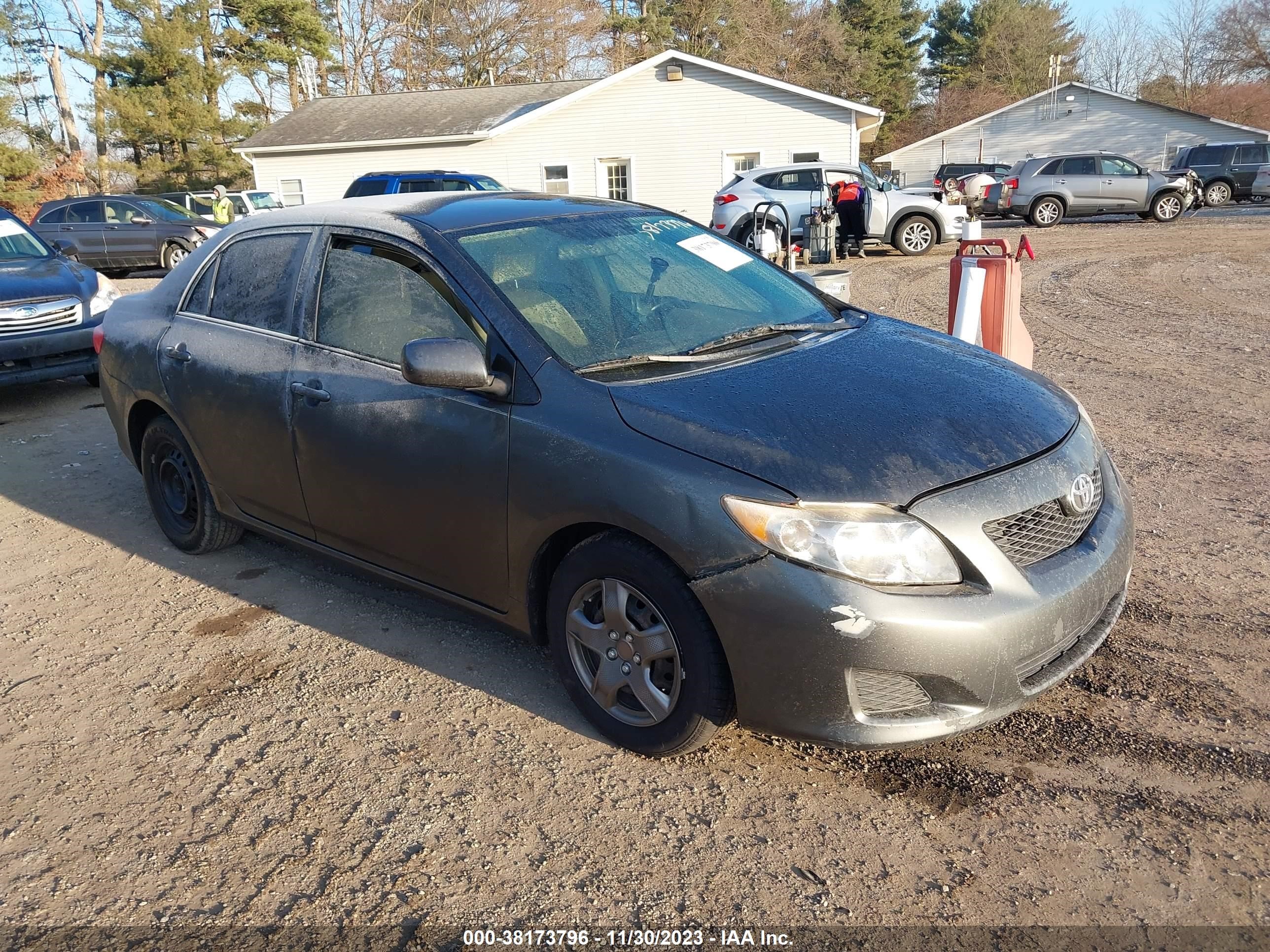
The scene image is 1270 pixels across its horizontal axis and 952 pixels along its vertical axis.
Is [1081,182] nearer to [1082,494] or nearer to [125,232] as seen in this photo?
[125,232]

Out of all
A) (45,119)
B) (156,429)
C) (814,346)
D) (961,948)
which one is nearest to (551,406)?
(814,346)

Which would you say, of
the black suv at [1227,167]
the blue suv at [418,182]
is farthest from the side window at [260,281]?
the black suv at [1227,167]

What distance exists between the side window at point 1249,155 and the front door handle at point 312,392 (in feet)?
101

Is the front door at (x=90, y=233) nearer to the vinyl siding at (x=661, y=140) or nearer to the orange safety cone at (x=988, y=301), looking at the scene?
the vinyl siding at (x=661, y=140)

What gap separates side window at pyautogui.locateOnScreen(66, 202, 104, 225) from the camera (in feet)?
66.7

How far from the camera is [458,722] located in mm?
3389

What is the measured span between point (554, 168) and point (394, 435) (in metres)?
27.6

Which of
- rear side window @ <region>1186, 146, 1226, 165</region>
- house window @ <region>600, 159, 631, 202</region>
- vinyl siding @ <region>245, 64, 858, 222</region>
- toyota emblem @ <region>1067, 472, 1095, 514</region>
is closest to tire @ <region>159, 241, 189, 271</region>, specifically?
vinyl siding @ <region>245, 64, 858, 222</region>

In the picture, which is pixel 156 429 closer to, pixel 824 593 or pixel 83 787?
pixel 83 787

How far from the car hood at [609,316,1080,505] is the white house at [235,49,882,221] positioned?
25466 millimetres

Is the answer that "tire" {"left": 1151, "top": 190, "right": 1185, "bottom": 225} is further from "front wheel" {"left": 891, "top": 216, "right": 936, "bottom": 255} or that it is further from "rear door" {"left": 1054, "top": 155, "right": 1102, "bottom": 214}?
"front wheel" {"left": 891, "top": 216, "right": 936, "bottom": 255}

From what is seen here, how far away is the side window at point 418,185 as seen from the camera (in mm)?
17047

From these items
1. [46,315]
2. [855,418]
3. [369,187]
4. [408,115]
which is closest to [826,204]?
[369,187]

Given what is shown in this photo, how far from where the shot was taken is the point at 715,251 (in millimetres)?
4199
